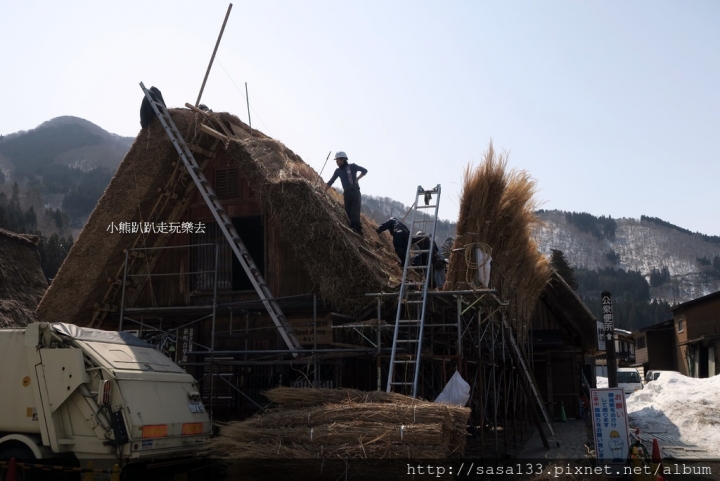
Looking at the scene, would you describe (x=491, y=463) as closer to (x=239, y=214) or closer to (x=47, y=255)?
(x=239, y=214)

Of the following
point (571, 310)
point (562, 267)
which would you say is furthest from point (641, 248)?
point (571, 310)

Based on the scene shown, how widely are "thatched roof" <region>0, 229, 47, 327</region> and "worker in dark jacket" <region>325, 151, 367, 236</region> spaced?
8157mm

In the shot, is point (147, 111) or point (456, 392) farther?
point (147, 111)

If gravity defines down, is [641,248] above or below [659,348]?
above

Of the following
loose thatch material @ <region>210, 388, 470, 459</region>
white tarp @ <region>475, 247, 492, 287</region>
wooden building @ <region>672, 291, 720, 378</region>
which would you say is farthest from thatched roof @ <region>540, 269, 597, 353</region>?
wooden building @ <region>672, 291, 720, 378</region>

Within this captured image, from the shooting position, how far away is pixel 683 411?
46.6ft

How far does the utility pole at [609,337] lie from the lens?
10.8 m

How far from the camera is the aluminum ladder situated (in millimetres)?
9305

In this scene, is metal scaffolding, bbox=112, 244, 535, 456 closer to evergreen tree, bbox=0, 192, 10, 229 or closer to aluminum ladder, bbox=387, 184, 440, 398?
aluminum ladder, bbox=387, 184, 440, 398

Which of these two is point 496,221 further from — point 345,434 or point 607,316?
point 345,434

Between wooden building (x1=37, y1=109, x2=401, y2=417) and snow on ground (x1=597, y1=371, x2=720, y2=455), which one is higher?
wooden building (x1=37, y1=109, x2=401, y2=417)

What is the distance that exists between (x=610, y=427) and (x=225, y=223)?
7305mm

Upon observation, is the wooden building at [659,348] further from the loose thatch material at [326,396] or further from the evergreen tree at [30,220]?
the evergreen tree at [30,220]

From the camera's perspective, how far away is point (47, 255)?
37.2 metres
